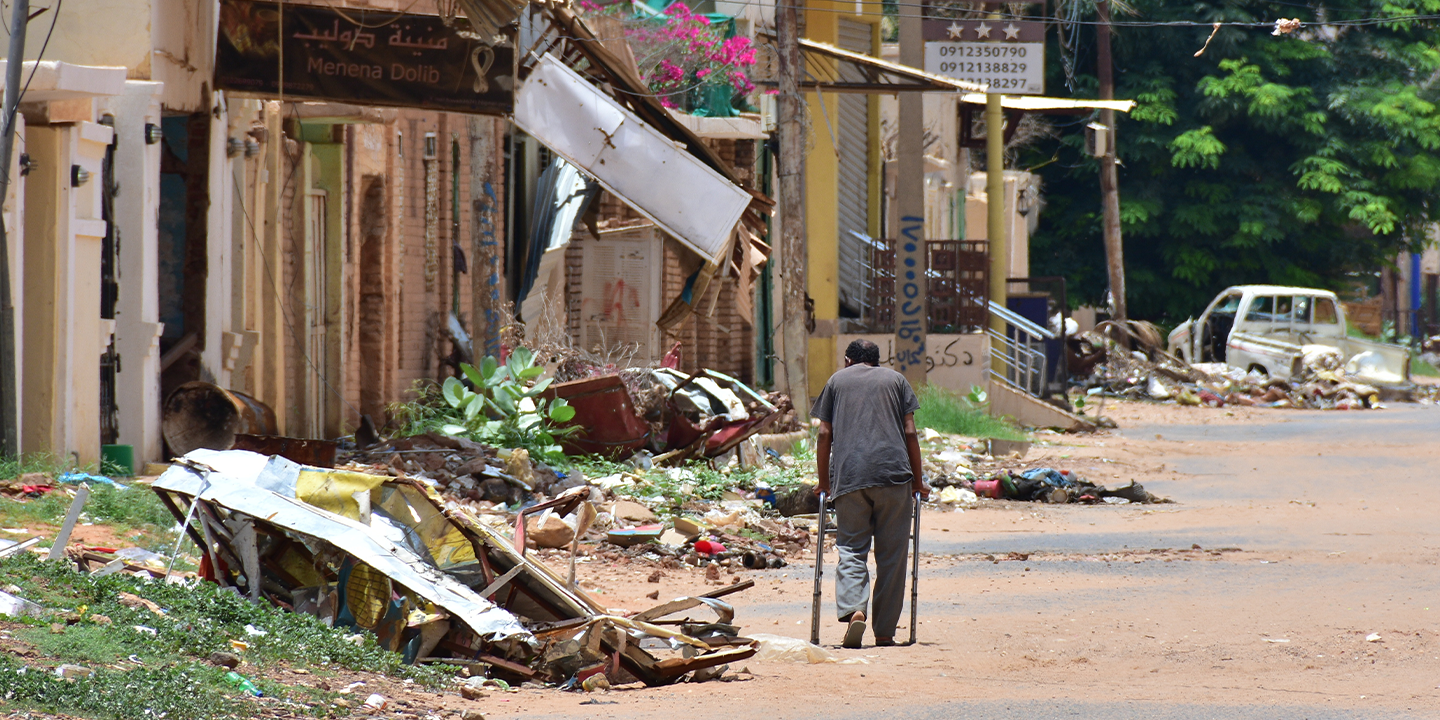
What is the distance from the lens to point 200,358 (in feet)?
38.4

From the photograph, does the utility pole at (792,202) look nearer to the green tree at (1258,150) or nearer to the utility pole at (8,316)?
the utility pole at (8,316)

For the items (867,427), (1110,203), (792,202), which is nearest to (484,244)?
(792,202)

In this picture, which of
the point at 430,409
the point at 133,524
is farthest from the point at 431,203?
the point at 133,524

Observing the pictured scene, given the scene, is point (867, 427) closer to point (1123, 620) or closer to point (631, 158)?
point (1123, 620)

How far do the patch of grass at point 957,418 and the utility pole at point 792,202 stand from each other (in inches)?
78.0

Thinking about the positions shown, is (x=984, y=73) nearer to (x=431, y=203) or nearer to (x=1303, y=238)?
(x=431, y=203)

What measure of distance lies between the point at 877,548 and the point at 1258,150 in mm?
32024

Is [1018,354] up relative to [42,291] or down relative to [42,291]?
down

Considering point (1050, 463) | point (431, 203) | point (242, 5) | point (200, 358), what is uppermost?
point (242, 5)

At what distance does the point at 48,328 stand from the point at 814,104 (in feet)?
46.1

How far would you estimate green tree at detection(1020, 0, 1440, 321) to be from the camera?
116 feet

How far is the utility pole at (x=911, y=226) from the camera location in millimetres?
19453

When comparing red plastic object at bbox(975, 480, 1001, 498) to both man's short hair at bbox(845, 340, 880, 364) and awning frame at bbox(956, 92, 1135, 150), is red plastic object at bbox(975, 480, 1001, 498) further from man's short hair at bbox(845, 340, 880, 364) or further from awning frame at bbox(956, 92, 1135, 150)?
awning frame at bbox(956, 92, 1135, 150)

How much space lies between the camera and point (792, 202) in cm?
1741
